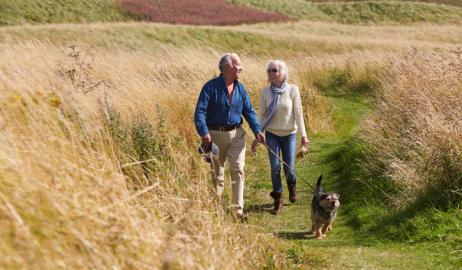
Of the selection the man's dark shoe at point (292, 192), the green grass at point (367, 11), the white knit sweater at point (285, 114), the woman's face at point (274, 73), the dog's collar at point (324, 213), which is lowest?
the green grass at point (367, 11)

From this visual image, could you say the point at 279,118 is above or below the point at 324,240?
above

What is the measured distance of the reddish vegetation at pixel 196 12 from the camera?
121 ft

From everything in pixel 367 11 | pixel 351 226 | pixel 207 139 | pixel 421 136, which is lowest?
pixel 367 11

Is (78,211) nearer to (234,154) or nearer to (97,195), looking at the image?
(97,195)

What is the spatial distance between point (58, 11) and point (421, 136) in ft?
98.0

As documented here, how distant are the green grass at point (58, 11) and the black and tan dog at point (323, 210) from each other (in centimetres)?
2669

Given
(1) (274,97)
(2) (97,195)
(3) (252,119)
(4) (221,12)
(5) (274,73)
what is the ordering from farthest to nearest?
(4) (221,12)
(1) (274,97)
(5) (274,73)
(3) (252,119)
(2) (97,195)

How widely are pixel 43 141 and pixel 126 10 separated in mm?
34307

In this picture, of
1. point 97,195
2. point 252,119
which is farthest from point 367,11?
point 97,195

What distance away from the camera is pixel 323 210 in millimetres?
6664

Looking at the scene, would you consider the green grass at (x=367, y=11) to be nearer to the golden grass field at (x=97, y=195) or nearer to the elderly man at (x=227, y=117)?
the golden grass field at (x=97, y=195)

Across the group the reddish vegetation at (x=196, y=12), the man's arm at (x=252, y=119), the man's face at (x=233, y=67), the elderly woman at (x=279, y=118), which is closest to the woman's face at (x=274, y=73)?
the elderly woman at (x=279, y=118)

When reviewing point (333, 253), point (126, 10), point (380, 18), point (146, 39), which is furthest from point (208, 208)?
point (380, 18)

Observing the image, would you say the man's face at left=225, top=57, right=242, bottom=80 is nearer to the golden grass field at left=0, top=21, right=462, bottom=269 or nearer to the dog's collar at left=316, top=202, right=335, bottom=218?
the golden grass field at left=0, top=21, right=462, bottom=269
